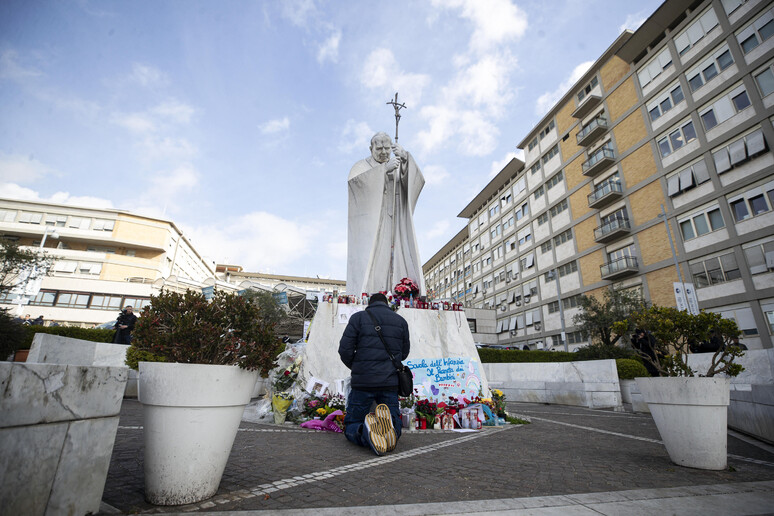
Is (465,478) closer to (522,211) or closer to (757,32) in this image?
(757,32)

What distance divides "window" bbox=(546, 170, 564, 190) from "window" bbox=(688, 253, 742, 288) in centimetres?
1625

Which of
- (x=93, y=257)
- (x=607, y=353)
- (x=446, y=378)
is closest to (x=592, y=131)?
(x=607, y=353)

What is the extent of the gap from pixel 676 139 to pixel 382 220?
85.6 feet

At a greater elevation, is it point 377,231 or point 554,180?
point 554,180

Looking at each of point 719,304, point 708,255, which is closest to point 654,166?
point 708,255

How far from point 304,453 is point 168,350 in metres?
2.21

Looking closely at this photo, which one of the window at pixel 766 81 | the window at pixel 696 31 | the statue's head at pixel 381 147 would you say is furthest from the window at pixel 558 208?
the statue's head at pixel 381 147

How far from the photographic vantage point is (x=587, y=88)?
118ft

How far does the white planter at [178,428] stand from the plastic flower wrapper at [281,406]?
14.8 feet

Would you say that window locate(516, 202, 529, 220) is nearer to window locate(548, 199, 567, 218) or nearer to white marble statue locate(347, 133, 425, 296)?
window locate(548, 199, 567, 218)

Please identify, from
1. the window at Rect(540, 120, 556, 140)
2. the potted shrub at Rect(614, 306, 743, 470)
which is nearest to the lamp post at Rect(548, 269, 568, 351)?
the window at Rect(540, 120, 556, 140)

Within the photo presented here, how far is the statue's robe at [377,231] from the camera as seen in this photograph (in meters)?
10.9

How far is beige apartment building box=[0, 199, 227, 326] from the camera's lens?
143 ft

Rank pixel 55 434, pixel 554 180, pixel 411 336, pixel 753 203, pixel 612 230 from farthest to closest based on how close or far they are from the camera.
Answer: pixel 554 180, pixel 612 230, pixel 753 203, pixel 411 336, pixel 55 434
